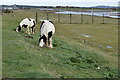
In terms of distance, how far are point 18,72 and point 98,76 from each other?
128 inches

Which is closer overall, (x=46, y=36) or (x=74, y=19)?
(x=46, y=36)

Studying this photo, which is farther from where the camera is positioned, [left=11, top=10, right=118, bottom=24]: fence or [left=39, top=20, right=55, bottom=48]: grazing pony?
[left=11, top=10, right=118, bottom=24]: fence

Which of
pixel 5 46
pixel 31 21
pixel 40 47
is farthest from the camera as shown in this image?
pixel 31 21

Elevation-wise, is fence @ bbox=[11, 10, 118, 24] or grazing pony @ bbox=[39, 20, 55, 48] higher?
fence @ bbox=[11, 10, 118, 24]

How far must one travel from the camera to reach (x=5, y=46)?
36.2ft

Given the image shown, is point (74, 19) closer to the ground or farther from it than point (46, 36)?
farther from it

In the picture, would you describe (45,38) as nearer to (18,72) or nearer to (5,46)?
(5,46)

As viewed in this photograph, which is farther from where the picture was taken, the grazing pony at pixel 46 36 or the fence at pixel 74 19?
the fence at pixel 74 19

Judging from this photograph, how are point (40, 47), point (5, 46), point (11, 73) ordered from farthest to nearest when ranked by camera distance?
point (40, 47) < point (5, 46) < point (11, 73)

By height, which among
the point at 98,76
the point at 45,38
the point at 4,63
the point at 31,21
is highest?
the point at 31,21

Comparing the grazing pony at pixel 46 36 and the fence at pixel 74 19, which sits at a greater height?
the fence at pixel 74 19

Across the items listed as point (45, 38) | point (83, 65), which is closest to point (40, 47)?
point (45, 38)

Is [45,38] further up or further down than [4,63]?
further up

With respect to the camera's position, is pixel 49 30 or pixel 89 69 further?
pixel 49 30
